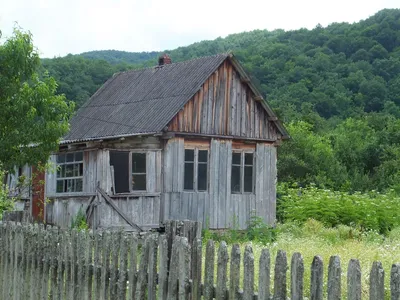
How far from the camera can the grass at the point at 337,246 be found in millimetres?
12359

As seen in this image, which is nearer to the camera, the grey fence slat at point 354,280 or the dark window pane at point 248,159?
the grey fence slat at point 354,280

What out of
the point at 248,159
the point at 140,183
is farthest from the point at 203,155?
the point at 140,183

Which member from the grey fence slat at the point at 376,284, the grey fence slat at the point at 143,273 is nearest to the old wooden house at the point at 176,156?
the grey fence slat at the point at 143,273

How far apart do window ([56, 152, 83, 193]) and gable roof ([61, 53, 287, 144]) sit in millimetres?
655

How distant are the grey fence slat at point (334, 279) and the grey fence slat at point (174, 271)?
6.48ft

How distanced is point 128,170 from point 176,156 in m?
1.53

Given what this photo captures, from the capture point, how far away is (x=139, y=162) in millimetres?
22094

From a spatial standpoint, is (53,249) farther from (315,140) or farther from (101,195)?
(315,140)

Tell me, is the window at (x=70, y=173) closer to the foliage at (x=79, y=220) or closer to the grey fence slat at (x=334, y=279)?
the foliage at (x=79, y=220)

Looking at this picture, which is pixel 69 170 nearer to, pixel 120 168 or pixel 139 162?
pixel 120 168

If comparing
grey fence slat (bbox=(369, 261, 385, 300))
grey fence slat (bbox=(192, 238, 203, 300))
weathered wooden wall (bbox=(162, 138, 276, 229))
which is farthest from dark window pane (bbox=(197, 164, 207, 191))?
grey fence slat (bbox=(369, 261, 385, 300))

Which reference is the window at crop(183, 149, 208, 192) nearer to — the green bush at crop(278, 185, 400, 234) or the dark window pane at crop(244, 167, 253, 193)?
the dark window pane at crop(244, 167, 253, 193)

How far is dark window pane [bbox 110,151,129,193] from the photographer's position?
22203 millimetres

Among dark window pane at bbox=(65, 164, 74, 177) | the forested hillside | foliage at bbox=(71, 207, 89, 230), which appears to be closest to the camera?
foliage at bbox=(71, 207, 89, 230)
